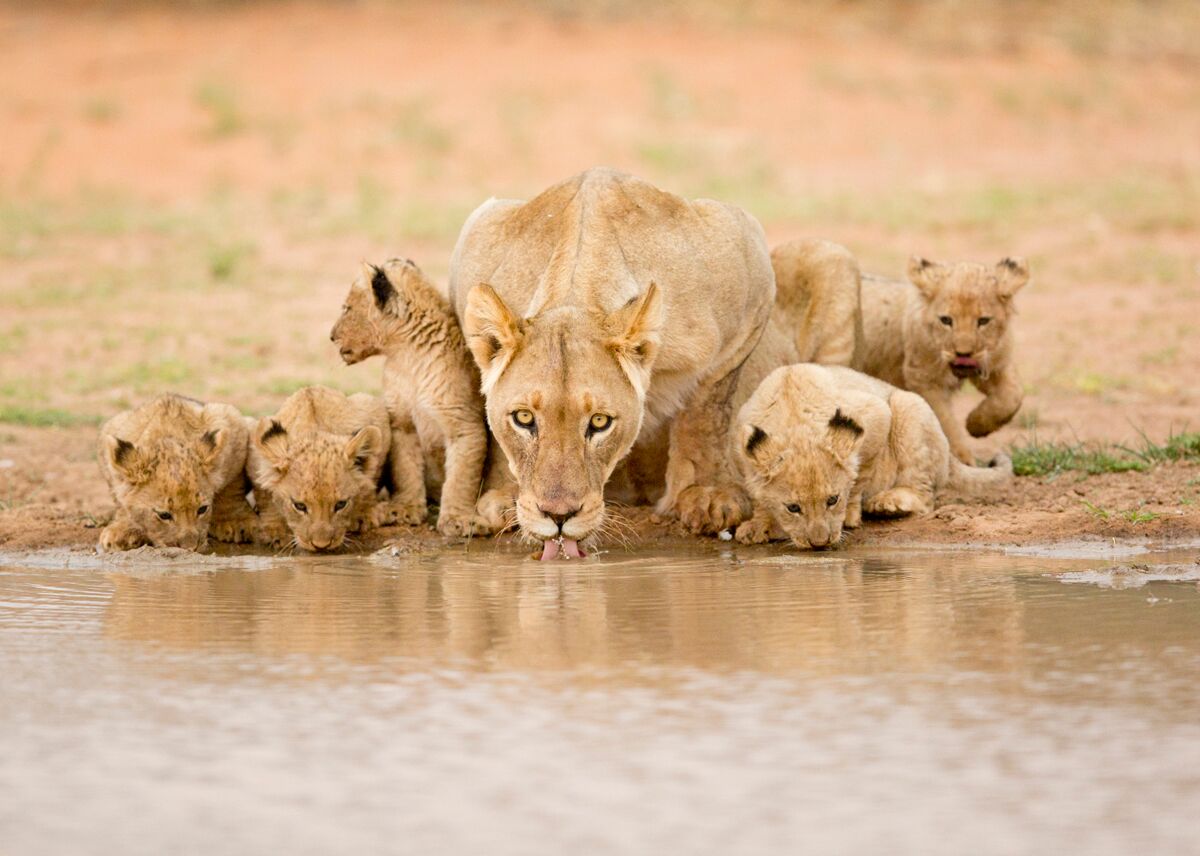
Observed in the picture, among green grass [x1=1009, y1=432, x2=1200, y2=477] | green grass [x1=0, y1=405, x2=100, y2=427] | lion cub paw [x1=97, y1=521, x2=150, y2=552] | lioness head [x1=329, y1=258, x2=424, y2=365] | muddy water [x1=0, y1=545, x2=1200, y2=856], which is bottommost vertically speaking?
muddy water [x1=0, y1=545, x2=1200, y2=856]

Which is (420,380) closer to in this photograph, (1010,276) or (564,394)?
(564,394)

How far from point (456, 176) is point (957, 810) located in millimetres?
18185

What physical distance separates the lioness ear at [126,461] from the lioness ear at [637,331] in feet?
7.31

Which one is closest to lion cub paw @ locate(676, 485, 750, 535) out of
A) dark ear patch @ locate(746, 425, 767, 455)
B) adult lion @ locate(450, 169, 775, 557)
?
adult lion @ locate(450, 169, 775, 557)

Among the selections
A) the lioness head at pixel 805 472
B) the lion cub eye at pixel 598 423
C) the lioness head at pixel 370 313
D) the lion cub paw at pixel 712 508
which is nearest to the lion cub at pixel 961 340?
the lion cub paw at pixel 712 508

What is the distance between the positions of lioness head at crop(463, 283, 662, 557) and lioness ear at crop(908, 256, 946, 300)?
307 centimetres

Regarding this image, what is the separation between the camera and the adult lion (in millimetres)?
7203

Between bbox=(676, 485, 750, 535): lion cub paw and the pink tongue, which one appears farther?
bbox=(676, 485, 750, 535): lion cub paw

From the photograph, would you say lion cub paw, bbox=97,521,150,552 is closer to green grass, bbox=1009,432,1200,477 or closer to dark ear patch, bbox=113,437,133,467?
dark ear patch, bbox=113,437,133,467

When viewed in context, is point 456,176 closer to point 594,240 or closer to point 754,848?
point 594,240

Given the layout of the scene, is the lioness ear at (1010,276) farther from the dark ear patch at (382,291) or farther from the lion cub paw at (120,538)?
the lion cub paw at (120,538)

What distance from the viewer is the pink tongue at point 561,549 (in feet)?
24.3

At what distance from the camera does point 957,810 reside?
4.27 m

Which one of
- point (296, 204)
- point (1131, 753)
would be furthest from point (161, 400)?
point (296, 204)
